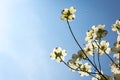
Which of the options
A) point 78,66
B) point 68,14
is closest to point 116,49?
point 78,66

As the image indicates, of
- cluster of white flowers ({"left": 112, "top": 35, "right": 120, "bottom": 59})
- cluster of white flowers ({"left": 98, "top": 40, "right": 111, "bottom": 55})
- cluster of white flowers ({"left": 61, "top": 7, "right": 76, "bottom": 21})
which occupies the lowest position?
cluster of white flowers ({"left": 112, "top": 35, "right": 120, "bottom": 59})

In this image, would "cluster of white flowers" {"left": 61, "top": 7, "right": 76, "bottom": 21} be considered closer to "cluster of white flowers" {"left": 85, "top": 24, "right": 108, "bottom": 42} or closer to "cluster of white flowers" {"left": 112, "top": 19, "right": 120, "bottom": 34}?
"cluster of white flowers" {"left": 85, "top": 24, "right": 108, "bottom": 42}

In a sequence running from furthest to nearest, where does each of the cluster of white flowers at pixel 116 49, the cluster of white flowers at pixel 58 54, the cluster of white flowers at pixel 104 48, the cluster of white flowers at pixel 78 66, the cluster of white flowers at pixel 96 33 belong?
the cluster of white flowers at pixel 58 54 < the cluster of white flowers at pixel 104 48 < the cluster of white flowers at pixel 96 33 < the cluster of white flowers at pixel 78 66 < the cluster of white flowers at pixel 116 49

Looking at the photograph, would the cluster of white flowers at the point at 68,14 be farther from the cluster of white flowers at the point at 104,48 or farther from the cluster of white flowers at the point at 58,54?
the cluster of white flowers at the point at 104,48

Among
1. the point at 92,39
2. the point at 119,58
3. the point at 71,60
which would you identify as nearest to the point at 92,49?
the point at 92,39

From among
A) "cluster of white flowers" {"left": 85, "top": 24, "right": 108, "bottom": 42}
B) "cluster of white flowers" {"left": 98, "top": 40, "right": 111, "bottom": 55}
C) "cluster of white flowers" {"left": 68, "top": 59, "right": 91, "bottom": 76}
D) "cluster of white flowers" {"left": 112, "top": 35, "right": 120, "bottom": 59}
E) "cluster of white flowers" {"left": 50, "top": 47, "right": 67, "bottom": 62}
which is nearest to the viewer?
"cluster of white flowers" {"left": 112, "top": 35, "right": 120, "bottom": 59}
